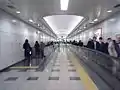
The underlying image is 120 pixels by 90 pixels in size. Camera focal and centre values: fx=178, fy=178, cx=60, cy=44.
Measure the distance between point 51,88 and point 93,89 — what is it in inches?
45.3

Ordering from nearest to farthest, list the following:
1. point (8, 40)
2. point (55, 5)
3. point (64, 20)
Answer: point (55, 5) → point (8, 40) → point (64, 20)

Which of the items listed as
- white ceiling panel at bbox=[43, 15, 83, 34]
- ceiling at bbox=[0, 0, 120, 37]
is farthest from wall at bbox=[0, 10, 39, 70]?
white ceiling panel at bbox=[43, 15, 83, 34]

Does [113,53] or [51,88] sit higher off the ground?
[113,53]

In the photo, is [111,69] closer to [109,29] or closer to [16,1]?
[16,1]

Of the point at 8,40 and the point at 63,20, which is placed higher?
the point at 63,20

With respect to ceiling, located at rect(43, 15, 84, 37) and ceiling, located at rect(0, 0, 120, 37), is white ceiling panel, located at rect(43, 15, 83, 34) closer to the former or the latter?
ceiling, located at rect(43, 15, 84, 37)

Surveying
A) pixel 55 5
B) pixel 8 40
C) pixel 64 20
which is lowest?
pixel 8 40

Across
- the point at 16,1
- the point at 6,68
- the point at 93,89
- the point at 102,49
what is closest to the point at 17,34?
the point at 6,68

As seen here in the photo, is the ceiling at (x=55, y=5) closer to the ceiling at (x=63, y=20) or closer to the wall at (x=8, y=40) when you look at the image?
the wall at (x=8, y=40)

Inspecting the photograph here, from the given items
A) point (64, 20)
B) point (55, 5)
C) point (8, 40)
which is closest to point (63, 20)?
point (64, 20)

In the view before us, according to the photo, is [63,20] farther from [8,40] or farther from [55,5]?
[55,5]

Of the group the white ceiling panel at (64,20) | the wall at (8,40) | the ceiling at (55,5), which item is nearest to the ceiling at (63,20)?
the white ceiling panel at (64,20)

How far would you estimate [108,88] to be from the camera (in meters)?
4.94

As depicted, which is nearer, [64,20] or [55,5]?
[55,5]
